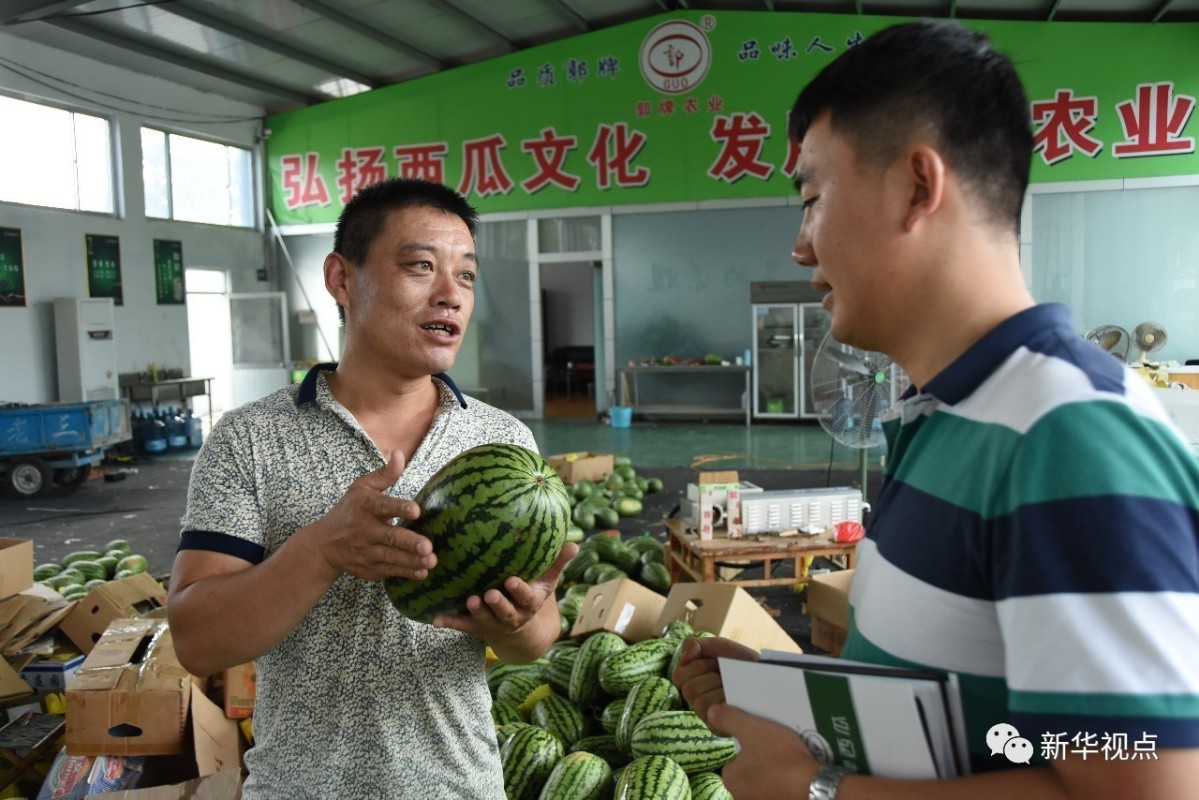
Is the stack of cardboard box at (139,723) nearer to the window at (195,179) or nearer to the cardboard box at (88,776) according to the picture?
the cardboard box at (88,776)

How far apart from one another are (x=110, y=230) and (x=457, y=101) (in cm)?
521

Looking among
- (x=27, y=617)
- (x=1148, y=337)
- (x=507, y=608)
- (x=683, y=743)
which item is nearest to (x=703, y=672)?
(x=507, y=608)

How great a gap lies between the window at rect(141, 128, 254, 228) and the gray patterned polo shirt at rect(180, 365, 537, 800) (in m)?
12.0

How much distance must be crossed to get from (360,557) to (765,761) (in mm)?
631

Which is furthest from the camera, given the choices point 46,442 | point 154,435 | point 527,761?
point 154,435

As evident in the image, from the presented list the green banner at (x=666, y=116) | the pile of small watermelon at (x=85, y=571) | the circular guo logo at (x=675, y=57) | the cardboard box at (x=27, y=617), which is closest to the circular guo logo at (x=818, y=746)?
the cardboard box at (x=27, y=617)

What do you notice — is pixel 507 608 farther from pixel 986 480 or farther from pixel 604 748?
pixel 604 748

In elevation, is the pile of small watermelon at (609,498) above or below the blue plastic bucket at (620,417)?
below

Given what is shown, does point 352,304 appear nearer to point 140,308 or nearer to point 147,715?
point 147,715

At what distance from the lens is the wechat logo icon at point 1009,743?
77 centimetres

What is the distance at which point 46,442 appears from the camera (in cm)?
825

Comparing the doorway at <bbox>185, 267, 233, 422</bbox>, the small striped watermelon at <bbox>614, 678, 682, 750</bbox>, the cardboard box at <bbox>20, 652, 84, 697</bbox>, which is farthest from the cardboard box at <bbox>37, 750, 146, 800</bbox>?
the doorway at <bbox>185, 267, 233, 422</bbox>

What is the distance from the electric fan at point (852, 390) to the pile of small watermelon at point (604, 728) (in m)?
2.00

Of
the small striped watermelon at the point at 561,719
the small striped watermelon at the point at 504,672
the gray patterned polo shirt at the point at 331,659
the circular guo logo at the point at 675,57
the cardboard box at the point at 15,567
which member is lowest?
the small striped watermelon at the point at 561,719
